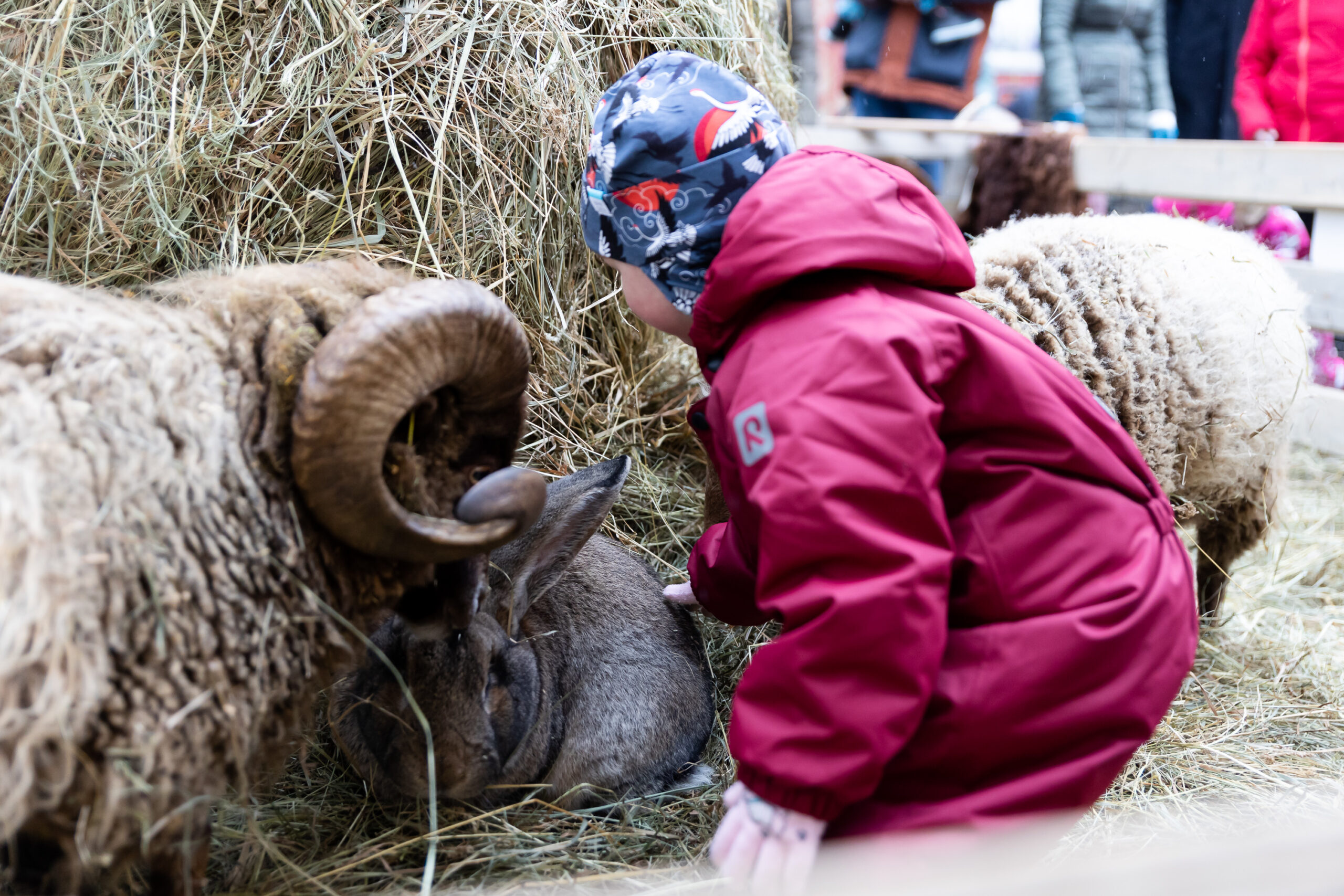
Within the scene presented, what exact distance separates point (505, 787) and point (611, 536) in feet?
3.84

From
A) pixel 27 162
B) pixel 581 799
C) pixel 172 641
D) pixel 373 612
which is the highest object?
pixel 27 162

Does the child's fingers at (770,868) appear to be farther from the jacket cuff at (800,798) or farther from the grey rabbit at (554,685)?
the grey rabbit at (554,685)

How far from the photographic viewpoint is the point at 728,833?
1985 mm

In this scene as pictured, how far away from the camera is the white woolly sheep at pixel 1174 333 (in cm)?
338

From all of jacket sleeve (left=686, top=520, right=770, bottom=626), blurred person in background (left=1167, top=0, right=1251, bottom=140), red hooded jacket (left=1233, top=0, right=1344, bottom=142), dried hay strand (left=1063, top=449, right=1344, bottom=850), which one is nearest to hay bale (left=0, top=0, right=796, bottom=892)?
jacket sleeve (left=686, top=520, right=770, bottom=626)

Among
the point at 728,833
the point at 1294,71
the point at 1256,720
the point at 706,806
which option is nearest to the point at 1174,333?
the point at 1256,720

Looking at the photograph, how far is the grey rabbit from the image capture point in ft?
8.82

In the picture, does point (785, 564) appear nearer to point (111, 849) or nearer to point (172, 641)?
point (172, 641)

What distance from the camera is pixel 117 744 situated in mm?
1757

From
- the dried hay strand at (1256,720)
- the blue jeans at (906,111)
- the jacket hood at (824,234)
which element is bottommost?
the dried hay strand at (1256,720)

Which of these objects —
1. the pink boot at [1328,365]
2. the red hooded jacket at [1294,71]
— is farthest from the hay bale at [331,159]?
the pink boot at [1328,365]

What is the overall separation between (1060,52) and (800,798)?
7487 millimetres

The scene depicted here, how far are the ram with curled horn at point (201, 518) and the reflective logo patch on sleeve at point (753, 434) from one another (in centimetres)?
45

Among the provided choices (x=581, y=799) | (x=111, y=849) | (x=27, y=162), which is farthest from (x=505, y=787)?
(x=27, y=162)
